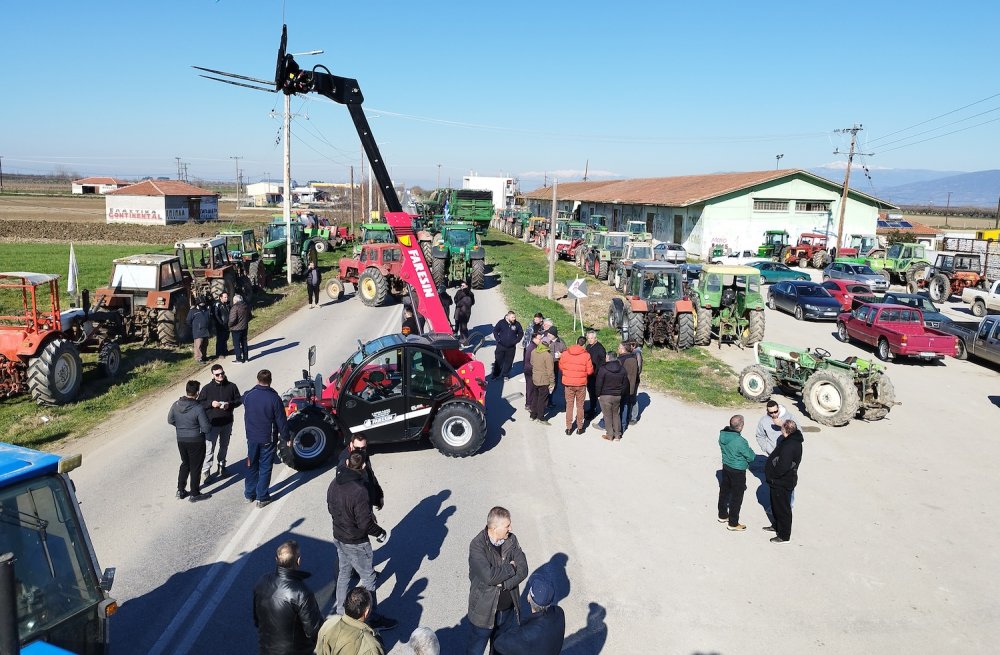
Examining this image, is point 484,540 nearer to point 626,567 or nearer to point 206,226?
point 626,567

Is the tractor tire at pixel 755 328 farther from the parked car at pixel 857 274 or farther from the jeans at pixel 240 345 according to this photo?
the jeans at pixel 240 345

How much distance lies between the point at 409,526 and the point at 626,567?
8.07 ft

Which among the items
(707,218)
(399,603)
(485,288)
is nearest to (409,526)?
(399,603)

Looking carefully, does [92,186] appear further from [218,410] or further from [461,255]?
[218,410]

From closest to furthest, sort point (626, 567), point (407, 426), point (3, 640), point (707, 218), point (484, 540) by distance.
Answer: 1. point (3, 640)
2. point (484, 540)
3. point (626, 567)
4. point (407, 426)
5. point (707, 218)

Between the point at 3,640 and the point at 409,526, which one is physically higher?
the point at 3,640

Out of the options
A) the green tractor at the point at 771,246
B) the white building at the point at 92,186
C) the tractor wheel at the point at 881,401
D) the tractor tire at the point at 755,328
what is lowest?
the tractor wheel at the point at 881,401

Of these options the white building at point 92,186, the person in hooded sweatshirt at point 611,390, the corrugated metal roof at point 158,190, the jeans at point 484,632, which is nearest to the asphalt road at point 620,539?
the person in hooded sweatshirt at point 611,390

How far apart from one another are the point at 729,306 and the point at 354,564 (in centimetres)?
1471

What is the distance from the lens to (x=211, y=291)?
1948 cm

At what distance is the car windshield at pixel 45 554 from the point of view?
12.9ft

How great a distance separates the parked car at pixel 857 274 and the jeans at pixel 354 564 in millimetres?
25931

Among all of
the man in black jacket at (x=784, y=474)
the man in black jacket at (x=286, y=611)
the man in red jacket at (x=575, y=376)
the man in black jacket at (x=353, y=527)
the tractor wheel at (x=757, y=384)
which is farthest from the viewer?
the tractor wheel at (x=757, y=384)

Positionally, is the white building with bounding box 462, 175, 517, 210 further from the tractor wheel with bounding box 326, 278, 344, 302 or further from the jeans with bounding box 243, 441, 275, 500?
the jeans with bounding box 243, 441, 275, 500
